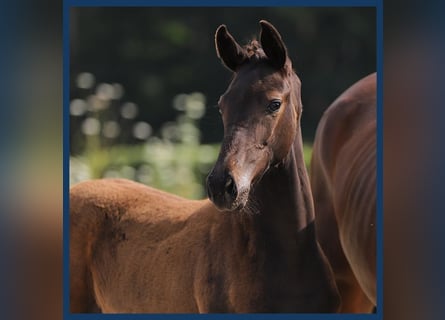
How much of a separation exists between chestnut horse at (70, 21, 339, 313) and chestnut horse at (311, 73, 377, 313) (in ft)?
1.05

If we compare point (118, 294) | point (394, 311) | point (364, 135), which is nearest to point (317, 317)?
point (394, 311)

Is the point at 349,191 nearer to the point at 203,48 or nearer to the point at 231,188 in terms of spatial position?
the point at 203,48

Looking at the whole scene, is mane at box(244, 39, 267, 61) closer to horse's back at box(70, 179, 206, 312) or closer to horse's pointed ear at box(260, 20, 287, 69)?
horse's pointed ear at box(260, 20, 287, 69)

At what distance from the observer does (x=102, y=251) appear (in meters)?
4.19

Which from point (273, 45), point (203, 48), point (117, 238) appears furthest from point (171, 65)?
point (273, 45)

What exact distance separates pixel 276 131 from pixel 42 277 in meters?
1.03

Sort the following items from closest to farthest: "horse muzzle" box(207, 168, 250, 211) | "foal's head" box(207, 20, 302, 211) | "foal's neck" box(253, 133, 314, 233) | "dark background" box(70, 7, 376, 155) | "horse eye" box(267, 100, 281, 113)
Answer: "horse muzzle" box(207, 168, 250, 211)
"foal's head" box(207, 20, 302, 211)
"horse eye" box(267, 100, 281, 113)
"foal's neck" box(253, 133, 314, 233)
"dark background" box(70, 7, 376, 155)

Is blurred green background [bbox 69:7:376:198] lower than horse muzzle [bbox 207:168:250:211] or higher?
higher

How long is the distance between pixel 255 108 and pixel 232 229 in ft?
Answer: 1.82

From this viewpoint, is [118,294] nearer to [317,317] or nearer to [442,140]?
[317,317]

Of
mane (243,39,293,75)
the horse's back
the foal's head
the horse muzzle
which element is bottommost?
the horse's back

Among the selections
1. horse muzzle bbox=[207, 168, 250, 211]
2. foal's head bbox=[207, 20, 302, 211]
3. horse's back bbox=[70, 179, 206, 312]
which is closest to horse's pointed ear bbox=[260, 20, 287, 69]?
foal's head bbox=[207, 20, 302, 211]

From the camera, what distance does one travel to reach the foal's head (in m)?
3.36

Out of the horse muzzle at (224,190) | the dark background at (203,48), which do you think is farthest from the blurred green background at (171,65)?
the horse muzzle at (224,190)
